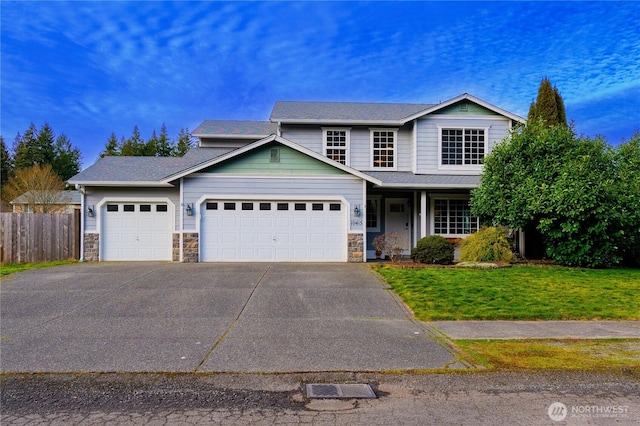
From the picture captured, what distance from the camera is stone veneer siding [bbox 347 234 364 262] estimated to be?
15.6 meters

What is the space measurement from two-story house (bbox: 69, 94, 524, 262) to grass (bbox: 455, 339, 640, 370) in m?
9.23

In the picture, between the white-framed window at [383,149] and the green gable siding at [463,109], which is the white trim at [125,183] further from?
the green gable siding at [463,109]

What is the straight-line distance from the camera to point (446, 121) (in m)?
18.0

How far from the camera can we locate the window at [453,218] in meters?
18.2

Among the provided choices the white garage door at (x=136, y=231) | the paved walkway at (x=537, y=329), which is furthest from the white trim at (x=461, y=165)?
the white garage door at (x=136, y=231)

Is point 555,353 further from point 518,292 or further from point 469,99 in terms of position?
point 469,99

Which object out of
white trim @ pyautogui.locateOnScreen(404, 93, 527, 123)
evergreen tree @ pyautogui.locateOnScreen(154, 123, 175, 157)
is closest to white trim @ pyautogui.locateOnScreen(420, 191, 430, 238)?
white trim @ pyautogui.locateOnScreen(404, 93, 527, 123)

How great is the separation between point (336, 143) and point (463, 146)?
17.9 feet

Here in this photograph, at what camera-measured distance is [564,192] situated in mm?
13789

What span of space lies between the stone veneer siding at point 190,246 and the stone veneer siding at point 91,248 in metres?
3.72

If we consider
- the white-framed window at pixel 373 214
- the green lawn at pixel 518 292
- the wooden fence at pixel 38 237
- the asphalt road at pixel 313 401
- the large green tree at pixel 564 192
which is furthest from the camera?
the white-framed window at pixel 373 214

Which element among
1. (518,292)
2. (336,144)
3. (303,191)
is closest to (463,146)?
(336,144)

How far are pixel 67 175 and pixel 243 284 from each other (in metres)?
46.3

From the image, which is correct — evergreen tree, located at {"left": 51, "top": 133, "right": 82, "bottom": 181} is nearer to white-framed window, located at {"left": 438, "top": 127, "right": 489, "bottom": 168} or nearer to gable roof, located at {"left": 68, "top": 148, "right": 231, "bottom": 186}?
gable roof, located at {"left": 68, "top": 148, "right": 231, "bottom": 186}
